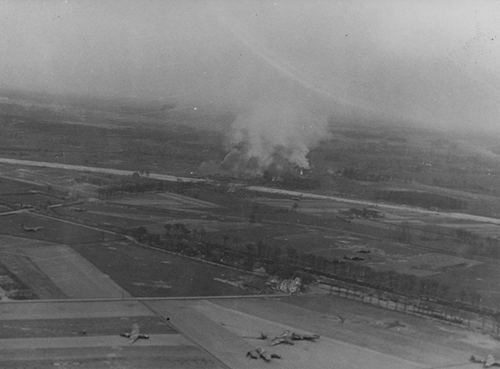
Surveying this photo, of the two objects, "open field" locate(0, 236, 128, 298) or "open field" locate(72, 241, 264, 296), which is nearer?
"open field" locate(0, 236, 128, 298)

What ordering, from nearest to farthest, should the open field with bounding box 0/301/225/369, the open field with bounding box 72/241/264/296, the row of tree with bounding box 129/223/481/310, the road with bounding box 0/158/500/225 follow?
the open field with bounding box 0/301/225/369
the open field with bounding box 72/241/264/296
the row of tree with bounding box 129/223/481/310
the road with bounding box 0/158/500/225

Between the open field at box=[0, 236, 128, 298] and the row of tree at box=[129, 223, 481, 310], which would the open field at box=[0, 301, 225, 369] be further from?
the row of tree at box=[129, 223, 481, 310]

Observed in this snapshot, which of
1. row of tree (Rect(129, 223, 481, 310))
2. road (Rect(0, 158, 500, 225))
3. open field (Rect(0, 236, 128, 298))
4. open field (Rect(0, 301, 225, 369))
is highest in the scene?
road (Rect(0, 158, 500, 225))

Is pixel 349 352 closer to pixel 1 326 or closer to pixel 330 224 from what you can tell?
pixel 1 326

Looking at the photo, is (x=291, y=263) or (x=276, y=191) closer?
(x=291, y=263)

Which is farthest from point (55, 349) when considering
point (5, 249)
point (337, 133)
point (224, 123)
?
point (337, 133)

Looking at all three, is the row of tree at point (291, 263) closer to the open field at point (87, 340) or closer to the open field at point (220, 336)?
the open field at point (220, 336)

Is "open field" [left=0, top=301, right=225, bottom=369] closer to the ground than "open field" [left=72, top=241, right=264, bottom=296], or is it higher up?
closer to the ground

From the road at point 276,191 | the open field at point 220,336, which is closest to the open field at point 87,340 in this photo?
the open field at point 220,336

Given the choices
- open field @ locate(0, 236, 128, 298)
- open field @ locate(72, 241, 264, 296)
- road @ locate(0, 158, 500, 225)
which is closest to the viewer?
open field @ locate(0, 236, 128, 298)

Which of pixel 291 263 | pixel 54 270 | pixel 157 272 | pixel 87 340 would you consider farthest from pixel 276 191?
pixel 87 340

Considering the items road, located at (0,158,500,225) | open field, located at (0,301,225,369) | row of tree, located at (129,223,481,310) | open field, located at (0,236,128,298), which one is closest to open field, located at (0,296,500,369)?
open field, located at (0,301,225,369)

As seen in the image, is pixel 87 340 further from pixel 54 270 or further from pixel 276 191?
pixel 276 191
